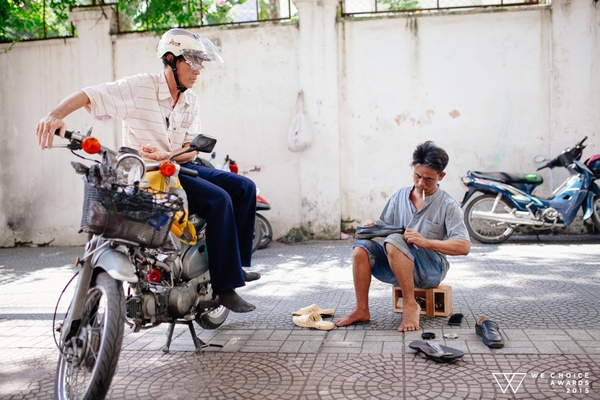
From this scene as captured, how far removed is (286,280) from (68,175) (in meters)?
5.96

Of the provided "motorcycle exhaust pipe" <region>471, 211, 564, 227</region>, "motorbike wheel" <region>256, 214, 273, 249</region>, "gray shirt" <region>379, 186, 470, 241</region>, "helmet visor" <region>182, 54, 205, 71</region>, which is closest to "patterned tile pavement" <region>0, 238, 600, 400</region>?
"gray shirt" <region>379, 186, 470, 241</region>

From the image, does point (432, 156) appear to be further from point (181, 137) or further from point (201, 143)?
point (181, 137)

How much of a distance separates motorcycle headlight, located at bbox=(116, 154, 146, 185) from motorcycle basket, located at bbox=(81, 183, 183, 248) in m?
0.08

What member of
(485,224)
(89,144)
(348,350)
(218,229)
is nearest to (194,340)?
(218,229)

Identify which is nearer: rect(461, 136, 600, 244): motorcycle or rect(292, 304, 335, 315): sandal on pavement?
rect(292, 304, 335, 315): sandal on pavement

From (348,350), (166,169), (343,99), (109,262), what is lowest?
(348,350)

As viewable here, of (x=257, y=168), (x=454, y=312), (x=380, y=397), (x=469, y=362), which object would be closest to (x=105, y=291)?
(x=380, y=397)

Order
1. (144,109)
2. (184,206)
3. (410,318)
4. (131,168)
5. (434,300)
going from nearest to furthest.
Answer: (131,168) → (184,206) → (144,109) → (410,318) → (434,300)

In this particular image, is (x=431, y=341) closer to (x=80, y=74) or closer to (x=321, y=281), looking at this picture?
(x=321, y=281)

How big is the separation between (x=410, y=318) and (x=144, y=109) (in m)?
2.29

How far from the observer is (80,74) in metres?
10.4

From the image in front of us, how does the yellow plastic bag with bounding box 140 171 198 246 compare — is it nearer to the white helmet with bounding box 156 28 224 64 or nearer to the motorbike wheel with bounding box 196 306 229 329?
the motorbike wheel with bounding box 196 306 229 329

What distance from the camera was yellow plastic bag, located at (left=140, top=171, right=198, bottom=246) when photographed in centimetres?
335

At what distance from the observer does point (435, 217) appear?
13.8 feet
